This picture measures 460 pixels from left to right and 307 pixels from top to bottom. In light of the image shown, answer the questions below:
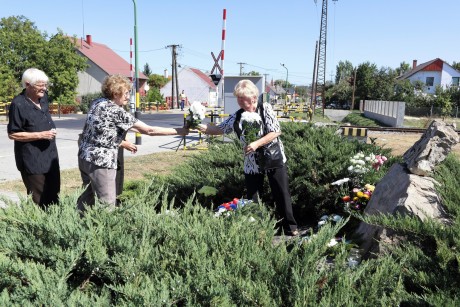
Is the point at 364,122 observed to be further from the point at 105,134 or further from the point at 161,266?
the point at 161,266

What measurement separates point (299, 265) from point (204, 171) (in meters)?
3.47

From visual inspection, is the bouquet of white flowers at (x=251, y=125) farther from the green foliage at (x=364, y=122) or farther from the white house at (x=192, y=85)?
the white house at (x=192, y=85)

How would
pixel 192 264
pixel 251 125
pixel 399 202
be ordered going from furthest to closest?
pixel 251 125
pixel 399 202
pixel 192 264

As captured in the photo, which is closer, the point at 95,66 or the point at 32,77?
the point at 32,77

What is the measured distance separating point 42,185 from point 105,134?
103cm

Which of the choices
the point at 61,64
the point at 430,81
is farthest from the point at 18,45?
the point at 430,81

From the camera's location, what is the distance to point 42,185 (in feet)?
14.1

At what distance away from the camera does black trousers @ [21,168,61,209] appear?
423 cm

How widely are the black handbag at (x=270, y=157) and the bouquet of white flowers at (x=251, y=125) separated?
0.65 ft

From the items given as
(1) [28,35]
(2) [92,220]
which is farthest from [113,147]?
(1) [28,35]

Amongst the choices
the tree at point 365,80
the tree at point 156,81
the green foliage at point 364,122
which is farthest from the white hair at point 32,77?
the tree at point 156,81

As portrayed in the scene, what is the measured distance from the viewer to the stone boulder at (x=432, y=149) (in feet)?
11.5

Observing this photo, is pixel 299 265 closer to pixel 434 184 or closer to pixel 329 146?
pixel 434 184

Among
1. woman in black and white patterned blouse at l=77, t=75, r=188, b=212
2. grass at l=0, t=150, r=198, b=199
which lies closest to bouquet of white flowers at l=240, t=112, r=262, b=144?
woman in black and white patterned blouse at l=77, t=75, r=188, b=212
